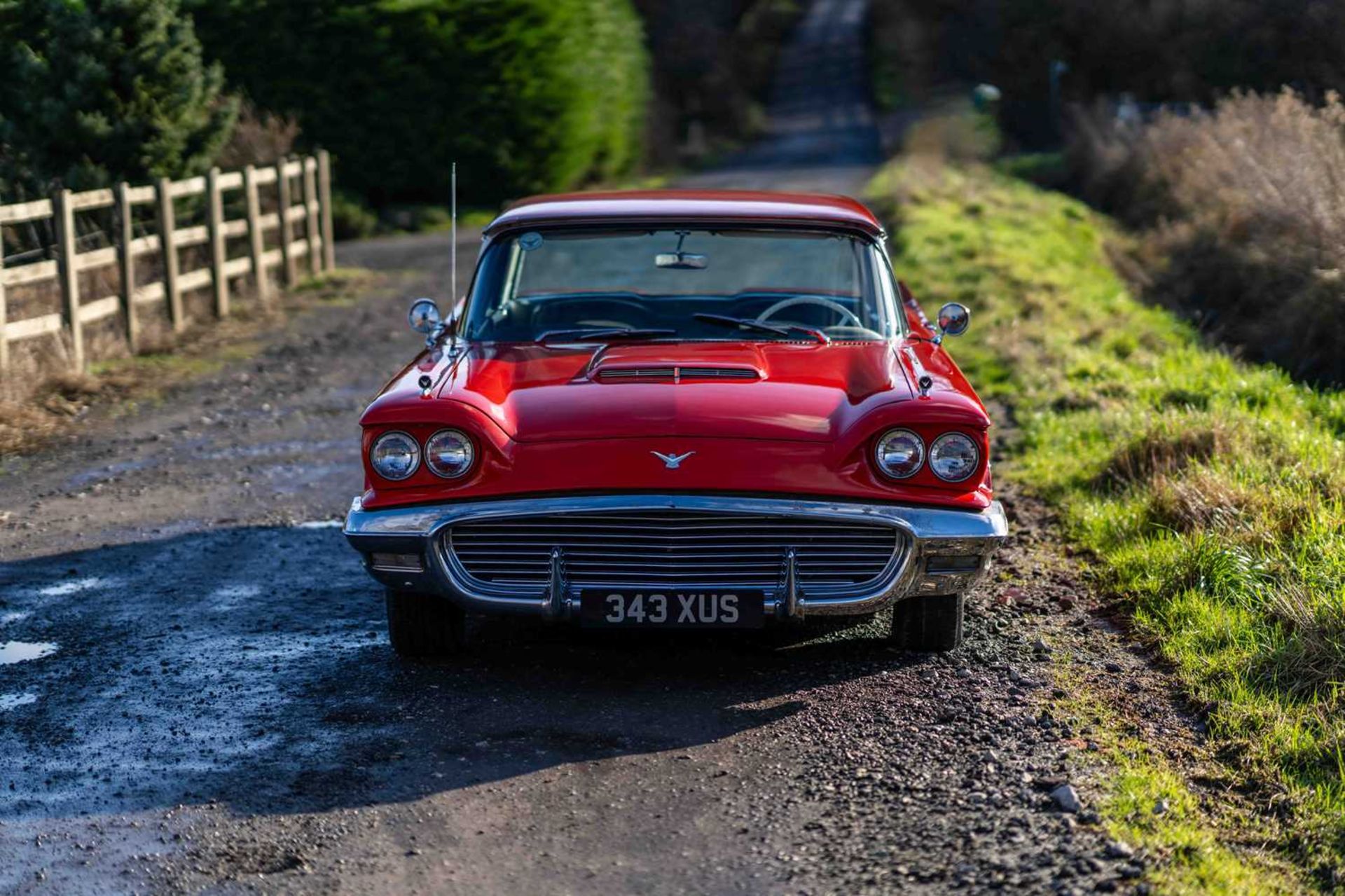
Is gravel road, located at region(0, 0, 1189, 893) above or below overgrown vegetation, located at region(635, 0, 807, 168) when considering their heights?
above

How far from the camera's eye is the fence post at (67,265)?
11.5 metres

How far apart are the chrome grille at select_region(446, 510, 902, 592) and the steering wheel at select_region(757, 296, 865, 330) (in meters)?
1.36

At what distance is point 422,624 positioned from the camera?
527 centimetres

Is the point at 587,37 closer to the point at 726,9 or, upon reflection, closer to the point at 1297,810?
the point at 1297,810

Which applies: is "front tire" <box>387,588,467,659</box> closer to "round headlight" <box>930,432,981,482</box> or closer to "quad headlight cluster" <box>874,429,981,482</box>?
"quad headlight cluster" <box>874,429,981,482</box>

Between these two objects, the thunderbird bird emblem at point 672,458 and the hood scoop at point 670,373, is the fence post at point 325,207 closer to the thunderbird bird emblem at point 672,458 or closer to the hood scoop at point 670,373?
the hood scoop at point 670,373

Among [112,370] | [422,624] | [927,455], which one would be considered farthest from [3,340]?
[927,455]

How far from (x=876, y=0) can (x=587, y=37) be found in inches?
1744

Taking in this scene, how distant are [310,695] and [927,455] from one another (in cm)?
207

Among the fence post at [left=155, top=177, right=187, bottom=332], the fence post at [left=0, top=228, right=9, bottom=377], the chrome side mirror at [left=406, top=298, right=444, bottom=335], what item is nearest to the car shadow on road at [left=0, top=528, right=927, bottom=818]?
the chrome side mirror at [left=406, top=298, right=444, bottom=335]

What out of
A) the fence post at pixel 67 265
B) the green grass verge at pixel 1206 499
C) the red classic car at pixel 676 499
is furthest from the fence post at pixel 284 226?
the red classic car at pixel 676 499

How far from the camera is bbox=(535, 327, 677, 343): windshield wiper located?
5898mm

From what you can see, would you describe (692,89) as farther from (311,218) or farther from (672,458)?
(672,458)

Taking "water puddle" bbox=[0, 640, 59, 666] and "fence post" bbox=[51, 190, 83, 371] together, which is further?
"fence post" bbox=[51, 190, 83, 371]
